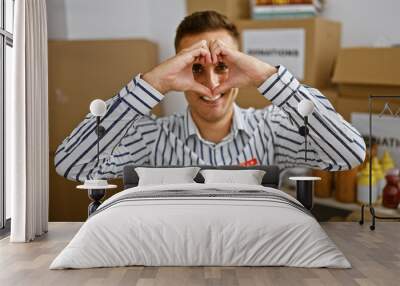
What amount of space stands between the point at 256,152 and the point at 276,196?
0.92 m

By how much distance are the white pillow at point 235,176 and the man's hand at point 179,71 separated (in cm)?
53

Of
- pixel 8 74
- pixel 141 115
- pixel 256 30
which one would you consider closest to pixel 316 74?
pixel 256 30

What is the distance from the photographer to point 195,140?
13.4ft

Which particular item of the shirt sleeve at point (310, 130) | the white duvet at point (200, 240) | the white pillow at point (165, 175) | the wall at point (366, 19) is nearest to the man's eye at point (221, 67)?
the shirt sleeve at point (310, 130)

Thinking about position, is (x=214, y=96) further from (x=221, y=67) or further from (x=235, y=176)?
(x=235, y=176)

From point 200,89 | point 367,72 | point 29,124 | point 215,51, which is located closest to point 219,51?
point 215,51

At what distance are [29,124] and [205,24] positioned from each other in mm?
1237

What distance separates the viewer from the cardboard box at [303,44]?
13.5 ft

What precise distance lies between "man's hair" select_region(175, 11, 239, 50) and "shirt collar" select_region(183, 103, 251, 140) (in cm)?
47

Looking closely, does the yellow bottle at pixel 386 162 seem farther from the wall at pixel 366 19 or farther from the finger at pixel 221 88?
the finger at pixel 221 88

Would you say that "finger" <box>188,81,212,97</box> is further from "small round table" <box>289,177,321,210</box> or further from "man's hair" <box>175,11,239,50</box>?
"small round table" <box>289,177,321,210</box>

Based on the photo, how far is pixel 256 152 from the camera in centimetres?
408

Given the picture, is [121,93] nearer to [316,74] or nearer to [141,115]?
[141,115]

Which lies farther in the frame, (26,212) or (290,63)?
(290,63)
